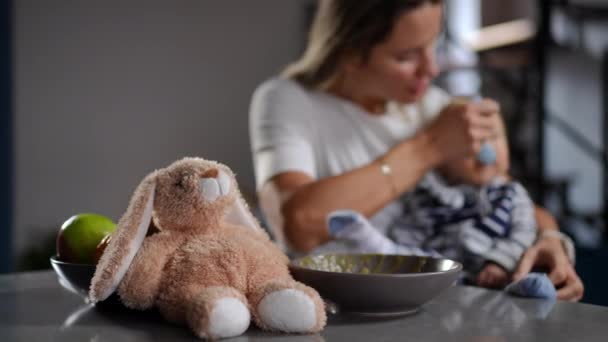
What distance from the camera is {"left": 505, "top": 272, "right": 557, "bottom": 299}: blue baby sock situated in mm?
779

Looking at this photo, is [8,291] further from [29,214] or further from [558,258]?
[29,214]

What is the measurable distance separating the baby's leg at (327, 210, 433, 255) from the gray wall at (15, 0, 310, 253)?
2.93 meters

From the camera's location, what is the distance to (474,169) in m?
1.29

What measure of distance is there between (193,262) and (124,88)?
12.6 ft

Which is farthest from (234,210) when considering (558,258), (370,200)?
(370,200)

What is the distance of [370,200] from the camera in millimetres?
1368

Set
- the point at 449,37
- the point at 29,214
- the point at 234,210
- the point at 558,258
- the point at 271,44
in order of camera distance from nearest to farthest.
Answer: the point at 234,210, the point at 558,258, the point at 29,214, the point at 449,37, the point at 271,44

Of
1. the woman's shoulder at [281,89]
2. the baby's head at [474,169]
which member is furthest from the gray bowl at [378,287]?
the woman's shoulder at [281,89]

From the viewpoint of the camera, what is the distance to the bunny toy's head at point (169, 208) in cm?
60

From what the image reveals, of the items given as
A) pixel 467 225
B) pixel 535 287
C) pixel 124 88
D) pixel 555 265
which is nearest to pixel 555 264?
pixel 555 265

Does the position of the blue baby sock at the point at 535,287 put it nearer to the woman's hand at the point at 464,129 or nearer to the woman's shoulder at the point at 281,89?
the woman's hand at the point at 464,129

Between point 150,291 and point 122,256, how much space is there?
45 millimetres

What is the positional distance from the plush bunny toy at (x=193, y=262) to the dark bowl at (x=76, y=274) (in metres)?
0.08

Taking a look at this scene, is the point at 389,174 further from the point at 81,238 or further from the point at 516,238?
the point at 81,238
